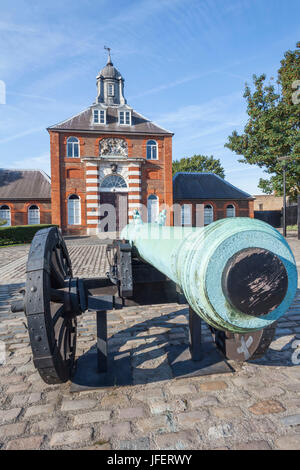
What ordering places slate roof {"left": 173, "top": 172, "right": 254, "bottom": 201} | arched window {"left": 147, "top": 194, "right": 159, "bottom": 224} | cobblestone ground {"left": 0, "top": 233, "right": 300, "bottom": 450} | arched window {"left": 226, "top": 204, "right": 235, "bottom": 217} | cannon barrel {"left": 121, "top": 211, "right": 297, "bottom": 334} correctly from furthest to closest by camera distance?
arched window {"left": 226, "top": 204, "right": 235, "bottom": 217}, slate roof {"left": 173, "top": 172, "right": 254, "bottom": 201}, arched window {"left": 147, "top": 194, "right": 159, "bottom": 224}, cobblestone ground {"left": 0, "top": 233, "right": 300, "bottom": 450}, cannon barrel {"left": 121, "top": 211, "right": 297, "bottom": 334}

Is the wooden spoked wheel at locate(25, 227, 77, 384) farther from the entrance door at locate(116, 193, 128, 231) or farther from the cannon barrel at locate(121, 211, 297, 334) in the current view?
the entrance door at locate(116, 193, 128, 231)

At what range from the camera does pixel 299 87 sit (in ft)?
65.2

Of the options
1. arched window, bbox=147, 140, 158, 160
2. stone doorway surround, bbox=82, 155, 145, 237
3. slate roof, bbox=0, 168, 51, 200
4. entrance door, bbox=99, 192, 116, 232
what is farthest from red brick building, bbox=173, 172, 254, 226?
slate roof, bbox=0, 168, 51, 200

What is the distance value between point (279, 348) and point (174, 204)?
2251cm

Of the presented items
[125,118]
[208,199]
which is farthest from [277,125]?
[125,118]

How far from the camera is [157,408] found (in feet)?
7.63

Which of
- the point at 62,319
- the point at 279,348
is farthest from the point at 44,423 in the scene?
the point at 279,348

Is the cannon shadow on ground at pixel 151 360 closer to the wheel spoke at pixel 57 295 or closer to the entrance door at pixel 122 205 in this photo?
the wheel spoke at pixel 57 295

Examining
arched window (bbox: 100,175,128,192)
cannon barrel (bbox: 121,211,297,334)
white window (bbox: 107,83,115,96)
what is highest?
white window (bbox: 107,83,115,96)

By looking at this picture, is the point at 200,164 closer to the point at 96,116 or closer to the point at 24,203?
the point at 96,116

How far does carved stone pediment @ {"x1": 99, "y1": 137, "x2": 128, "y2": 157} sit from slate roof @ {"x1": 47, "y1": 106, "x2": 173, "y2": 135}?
68 centimetres

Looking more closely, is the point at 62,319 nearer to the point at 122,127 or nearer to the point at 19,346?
the point at 19,346

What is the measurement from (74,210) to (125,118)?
8550 mm

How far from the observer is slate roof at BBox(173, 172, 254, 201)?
2659 centimetres
